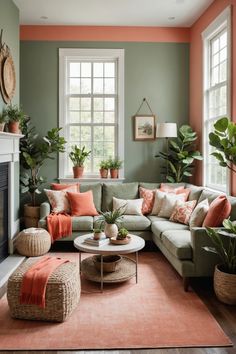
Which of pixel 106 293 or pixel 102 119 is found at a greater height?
pixel 102 119

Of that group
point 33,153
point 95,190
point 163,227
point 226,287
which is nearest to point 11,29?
point 33,153

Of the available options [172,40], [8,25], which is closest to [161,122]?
[172,40]

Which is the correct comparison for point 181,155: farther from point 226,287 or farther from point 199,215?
point 226,287

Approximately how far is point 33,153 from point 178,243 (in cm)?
305

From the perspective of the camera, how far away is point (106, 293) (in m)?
3.47

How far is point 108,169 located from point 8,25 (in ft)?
8.51

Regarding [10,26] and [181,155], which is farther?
[181,155]

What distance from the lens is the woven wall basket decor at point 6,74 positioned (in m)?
4.38

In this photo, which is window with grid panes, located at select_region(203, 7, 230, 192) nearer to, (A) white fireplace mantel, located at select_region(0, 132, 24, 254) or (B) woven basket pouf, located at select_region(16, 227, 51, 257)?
(B) woven basket pouf, located at select_region(16, 227, 51, 257)

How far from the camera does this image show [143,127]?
19.7 feet

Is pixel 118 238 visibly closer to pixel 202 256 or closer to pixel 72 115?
pixel 202 256

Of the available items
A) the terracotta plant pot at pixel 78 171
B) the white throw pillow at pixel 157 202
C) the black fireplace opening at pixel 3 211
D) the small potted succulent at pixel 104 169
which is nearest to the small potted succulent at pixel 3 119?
the black fireplace opening at pixel 3 211

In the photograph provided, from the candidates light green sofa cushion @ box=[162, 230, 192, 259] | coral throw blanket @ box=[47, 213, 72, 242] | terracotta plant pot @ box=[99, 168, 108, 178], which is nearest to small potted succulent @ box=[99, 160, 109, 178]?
terracotta plant pot @ box=[99, 168, 108, 178]

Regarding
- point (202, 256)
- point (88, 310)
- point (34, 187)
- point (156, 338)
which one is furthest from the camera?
point (34, 187)
